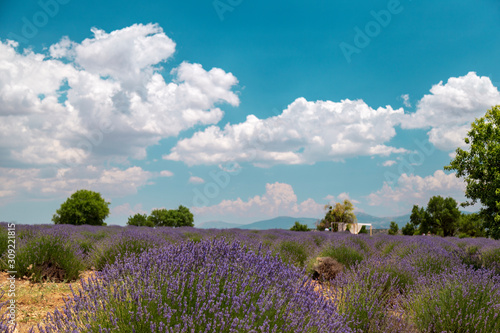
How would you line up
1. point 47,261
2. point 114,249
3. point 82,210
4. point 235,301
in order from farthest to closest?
point 82,210 → point 114,249 → point 47,261 → point 235,301

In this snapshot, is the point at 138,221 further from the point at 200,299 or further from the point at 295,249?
the point at 200,299

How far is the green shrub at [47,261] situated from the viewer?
20.2 ft

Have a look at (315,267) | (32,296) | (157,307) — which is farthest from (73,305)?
(315,267)

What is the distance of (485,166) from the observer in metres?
7.05

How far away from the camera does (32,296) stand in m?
4.98

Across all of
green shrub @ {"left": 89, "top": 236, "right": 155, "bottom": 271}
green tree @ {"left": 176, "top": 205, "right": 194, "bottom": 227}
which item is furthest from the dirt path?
green tree @ {"left": 176, "top": 205, "right": 194, "bottom": 227}

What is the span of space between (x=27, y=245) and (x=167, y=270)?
15.6ft

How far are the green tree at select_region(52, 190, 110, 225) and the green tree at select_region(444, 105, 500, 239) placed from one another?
92.3 ft

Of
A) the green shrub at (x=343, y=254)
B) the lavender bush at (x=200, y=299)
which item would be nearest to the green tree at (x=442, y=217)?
the green shrub at (x=343, y=254)

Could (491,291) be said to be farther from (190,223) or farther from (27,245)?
(190,223)

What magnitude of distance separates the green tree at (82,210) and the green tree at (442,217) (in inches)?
1034

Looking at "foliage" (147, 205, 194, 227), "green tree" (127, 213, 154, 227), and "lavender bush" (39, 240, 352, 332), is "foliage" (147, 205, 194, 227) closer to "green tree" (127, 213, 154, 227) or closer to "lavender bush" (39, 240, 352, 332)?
"green tree" (127, 213, 154, 227)

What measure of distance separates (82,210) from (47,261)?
83.6ft

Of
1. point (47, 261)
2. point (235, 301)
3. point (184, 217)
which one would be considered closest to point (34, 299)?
point (47, 261)
